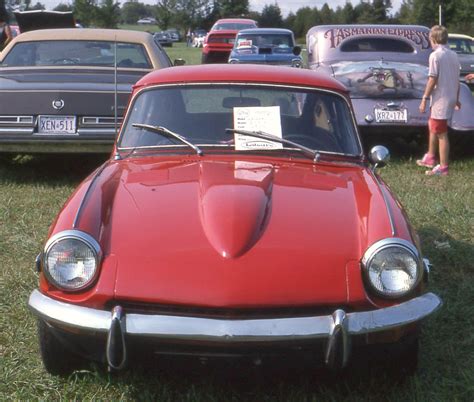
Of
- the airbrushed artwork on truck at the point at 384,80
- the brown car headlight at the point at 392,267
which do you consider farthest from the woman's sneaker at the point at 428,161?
the brown car headlight at the point at 392,267

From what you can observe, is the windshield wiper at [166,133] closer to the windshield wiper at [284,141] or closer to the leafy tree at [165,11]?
the windshield wiper at [284,141]

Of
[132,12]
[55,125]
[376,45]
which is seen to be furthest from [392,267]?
[132,12]

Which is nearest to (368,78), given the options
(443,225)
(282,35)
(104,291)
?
(443,225)

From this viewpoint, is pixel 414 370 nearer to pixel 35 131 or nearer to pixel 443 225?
pixel 443 225

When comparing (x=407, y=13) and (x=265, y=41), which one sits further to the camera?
(x=407, y=13)

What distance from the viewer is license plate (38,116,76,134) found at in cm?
698

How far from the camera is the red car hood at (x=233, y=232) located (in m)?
3.06

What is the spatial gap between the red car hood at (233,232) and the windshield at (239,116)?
41cm

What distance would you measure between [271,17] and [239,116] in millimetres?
67705

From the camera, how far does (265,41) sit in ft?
60.1

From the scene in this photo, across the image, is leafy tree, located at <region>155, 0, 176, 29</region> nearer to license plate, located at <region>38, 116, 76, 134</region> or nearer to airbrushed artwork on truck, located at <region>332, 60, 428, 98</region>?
airbrushed artwork on truck, located at <region>332, 60, 428, 98</region>

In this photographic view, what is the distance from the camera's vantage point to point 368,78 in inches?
340

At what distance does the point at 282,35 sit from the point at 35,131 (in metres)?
12.2

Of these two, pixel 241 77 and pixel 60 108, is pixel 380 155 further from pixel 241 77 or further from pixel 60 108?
pixel 60 108
